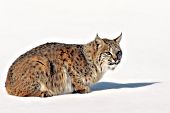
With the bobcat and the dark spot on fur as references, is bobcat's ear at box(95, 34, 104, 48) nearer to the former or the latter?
the bobcat

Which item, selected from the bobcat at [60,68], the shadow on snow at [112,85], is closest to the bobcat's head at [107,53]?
the bobcat at [60,68]

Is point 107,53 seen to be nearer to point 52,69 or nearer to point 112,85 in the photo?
point 52,69

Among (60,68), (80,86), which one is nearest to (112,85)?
(80,86)

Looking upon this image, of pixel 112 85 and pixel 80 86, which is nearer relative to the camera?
pixel 80 86

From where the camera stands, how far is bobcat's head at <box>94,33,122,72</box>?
13883 millimetres

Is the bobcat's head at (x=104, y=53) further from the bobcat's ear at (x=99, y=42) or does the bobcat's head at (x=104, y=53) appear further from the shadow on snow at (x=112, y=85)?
the shadow on snow at (x=112, y=85)

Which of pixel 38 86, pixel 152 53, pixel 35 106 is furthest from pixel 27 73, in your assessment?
pixel 152 53

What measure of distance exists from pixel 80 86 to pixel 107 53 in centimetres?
72

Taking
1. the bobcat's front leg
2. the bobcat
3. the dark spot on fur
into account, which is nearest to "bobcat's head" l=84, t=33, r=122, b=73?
the bobcat

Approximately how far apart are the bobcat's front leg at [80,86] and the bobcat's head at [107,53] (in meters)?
0.41

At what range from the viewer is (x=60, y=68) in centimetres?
1402

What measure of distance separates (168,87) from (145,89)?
403 millimetres

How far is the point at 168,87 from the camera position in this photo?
46.4 ft

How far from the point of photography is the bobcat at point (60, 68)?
44.9 feet
